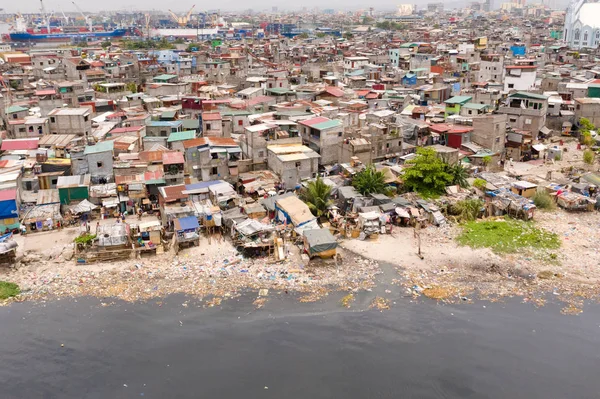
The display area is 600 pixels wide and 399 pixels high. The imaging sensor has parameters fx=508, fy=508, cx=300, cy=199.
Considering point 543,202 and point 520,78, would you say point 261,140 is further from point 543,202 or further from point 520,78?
point 520,78

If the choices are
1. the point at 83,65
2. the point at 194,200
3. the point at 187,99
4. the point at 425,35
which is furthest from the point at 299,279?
the point at 425,35

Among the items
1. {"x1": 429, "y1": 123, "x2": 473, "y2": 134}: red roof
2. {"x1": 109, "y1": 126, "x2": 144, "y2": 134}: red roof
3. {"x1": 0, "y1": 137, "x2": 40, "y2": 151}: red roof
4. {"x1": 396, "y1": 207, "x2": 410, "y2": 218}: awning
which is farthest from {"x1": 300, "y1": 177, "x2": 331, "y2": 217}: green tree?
{"x1": 0, "y1": 137, "x2": 40, "y2": 151}: red roof

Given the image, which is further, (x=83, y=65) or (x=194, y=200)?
(x=83, y=65)

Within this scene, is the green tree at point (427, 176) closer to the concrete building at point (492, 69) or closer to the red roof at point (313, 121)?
the red roof at point (313, 121)

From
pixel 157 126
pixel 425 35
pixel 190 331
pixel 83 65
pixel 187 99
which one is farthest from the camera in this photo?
pixel 425 35

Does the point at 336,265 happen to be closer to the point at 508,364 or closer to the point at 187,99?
the point at 508,364

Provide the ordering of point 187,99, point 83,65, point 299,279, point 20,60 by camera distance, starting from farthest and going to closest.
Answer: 1. point 20,60
2. point 83,65
3. point 187,99
4. point 299,279

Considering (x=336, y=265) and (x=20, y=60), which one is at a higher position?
(x=20, y=60)

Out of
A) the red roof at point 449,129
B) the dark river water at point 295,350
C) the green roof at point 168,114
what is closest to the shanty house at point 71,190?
the dark river water at point 295,350

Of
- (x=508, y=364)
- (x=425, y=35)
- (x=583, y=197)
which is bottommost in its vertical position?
(x=508, y=364)
